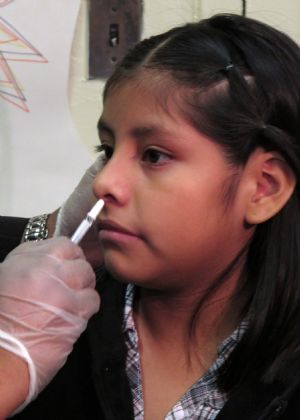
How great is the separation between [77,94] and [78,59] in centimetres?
10

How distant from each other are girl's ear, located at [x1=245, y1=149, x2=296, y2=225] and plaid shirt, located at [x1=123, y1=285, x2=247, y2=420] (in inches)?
7.4

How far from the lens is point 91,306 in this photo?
0.87 meters

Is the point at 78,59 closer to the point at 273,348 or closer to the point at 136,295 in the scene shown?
the point at 136,295

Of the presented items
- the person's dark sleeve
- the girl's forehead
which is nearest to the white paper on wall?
the person's dark sleeve

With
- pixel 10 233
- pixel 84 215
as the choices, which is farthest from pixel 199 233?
pixel 10 233

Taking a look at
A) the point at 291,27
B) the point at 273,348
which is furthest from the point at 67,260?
the point at 291,27

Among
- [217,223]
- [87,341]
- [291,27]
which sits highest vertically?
[291,27]

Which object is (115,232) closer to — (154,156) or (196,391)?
(154,156)

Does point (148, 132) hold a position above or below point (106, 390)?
above

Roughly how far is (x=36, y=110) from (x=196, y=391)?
985 millimetres

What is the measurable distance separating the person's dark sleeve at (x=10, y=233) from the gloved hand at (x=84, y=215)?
102 millimetres

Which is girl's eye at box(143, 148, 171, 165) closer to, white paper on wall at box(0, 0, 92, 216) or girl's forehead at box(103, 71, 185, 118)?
girl's forehead at box(103, 71, 185, 118)

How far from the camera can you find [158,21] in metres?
1.63

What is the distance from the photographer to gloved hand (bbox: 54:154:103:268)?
1249 millimetres
